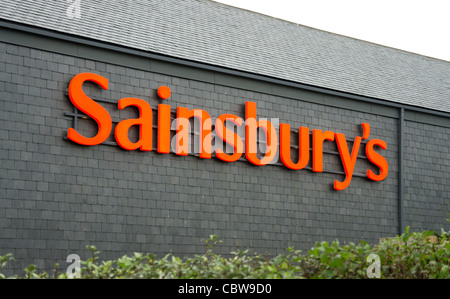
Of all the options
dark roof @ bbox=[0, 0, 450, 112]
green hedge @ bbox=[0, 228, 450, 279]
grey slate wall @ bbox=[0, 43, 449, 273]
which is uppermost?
dark roof @ bbox=[0, 0, 450, 112]

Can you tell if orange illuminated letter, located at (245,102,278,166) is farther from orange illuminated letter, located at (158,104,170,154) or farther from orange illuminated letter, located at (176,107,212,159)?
orange illuminated letter, located at (158,104,170,154)

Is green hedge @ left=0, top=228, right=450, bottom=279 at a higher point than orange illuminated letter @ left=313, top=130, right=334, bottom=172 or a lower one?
lower

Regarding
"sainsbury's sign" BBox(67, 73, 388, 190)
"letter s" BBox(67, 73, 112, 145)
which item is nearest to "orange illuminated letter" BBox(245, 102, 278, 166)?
"sainsbury's sign" BBox(67, 73, 388, 190)

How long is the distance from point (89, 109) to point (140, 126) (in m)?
1.34

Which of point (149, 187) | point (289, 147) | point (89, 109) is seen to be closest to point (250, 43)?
point (289, 147)

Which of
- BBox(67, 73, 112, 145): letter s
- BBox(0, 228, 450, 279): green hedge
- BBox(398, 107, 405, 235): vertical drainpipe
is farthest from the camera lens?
BBox(398, 107, 405, 235): vertical drainpipe

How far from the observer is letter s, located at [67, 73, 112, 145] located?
13938 mm

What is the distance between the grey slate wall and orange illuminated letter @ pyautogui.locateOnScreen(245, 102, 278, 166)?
229 mm

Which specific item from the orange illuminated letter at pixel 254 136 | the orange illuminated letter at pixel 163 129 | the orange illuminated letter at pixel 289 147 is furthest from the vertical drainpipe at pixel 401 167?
the orange illuminated letter at pixel 163 129

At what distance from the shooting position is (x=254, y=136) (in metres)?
16.6

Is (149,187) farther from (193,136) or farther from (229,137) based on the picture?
(229,137)

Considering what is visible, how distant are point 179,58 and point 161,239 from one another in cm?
449

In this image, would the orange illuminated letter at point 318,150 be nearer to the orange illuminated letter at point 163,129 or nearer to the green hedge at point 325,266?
the orange illuminated letter at point 163,129
